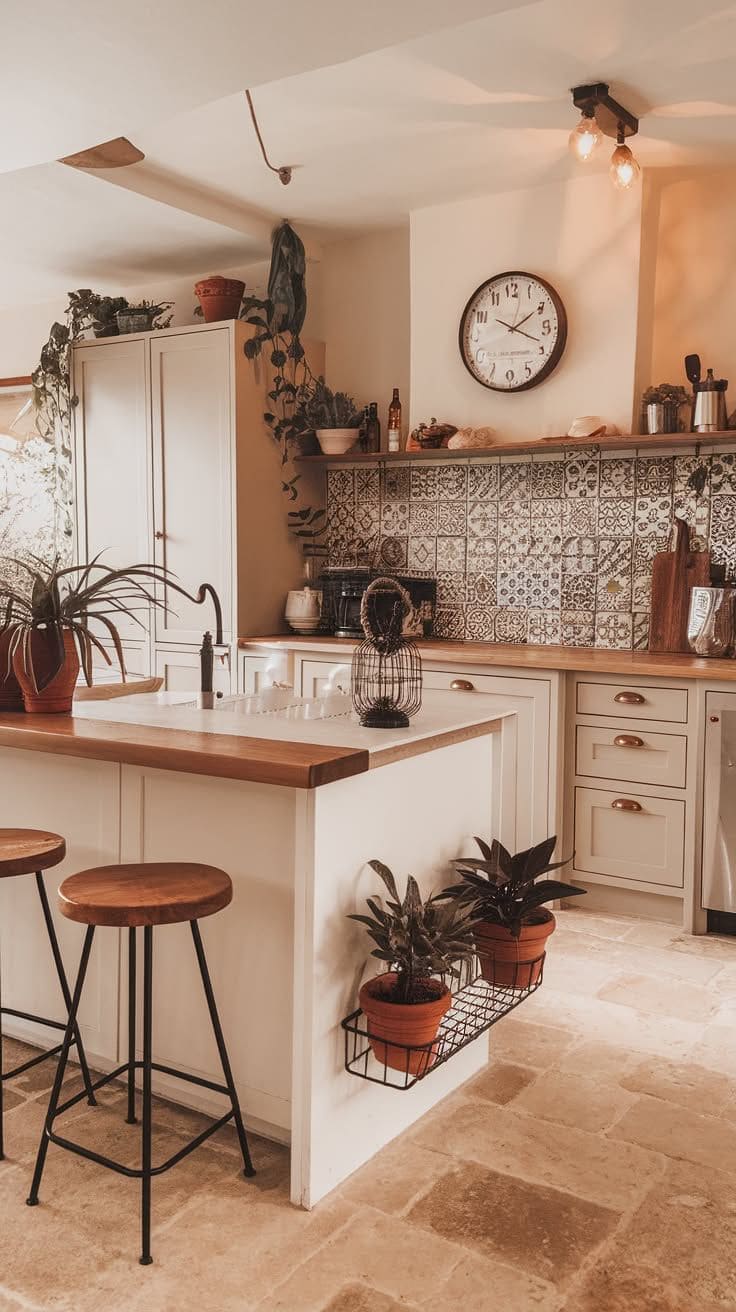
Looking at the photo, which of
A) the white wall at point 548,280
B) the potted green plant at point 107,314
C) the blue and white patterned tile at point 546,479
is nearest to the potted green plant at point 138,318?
the potted green plant at point 107,314

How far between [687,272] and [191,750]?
10.9 ft

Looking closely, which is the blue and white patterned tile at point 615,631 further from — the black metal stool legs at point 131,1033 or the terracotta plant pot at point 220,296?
the black metal stool legs at point 131,1033

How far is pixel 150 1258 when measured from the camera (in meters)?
1.91

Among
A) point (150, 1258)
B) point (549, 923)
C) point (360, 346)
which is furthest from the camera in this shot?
point (360, 346)

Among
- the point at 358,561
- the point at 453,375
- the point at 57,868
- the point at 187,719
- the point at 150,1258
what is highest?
the point at 453,375

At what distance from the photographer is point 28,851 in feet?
7.46

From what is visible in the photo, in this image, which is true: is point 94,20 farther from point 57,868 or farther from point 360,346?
point 360,346

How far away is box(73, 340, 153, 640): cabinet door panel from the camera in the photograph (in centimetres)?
521

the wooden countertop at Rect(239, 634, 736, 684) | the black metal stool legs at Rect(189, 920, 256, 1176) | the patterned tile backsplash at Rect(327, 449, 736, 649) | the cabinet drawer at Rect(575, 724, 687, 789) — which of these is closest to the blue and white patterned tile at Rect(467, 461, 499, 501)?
the patterned tile backsplash at Rect(327, 449, 736, 649)

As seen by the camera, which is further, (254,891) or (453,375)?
(453,375)

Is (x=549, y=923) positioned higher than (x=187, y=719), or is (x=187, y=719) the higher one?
(x=187, y=719)

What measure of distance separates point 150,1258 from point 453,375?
383 centimetres

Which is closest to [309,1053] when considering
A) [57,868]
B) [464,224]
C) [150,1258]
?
[150,1258]

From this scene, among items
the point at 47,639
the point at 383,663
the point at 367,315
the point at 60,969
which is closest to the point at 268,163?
the point at 367,315
